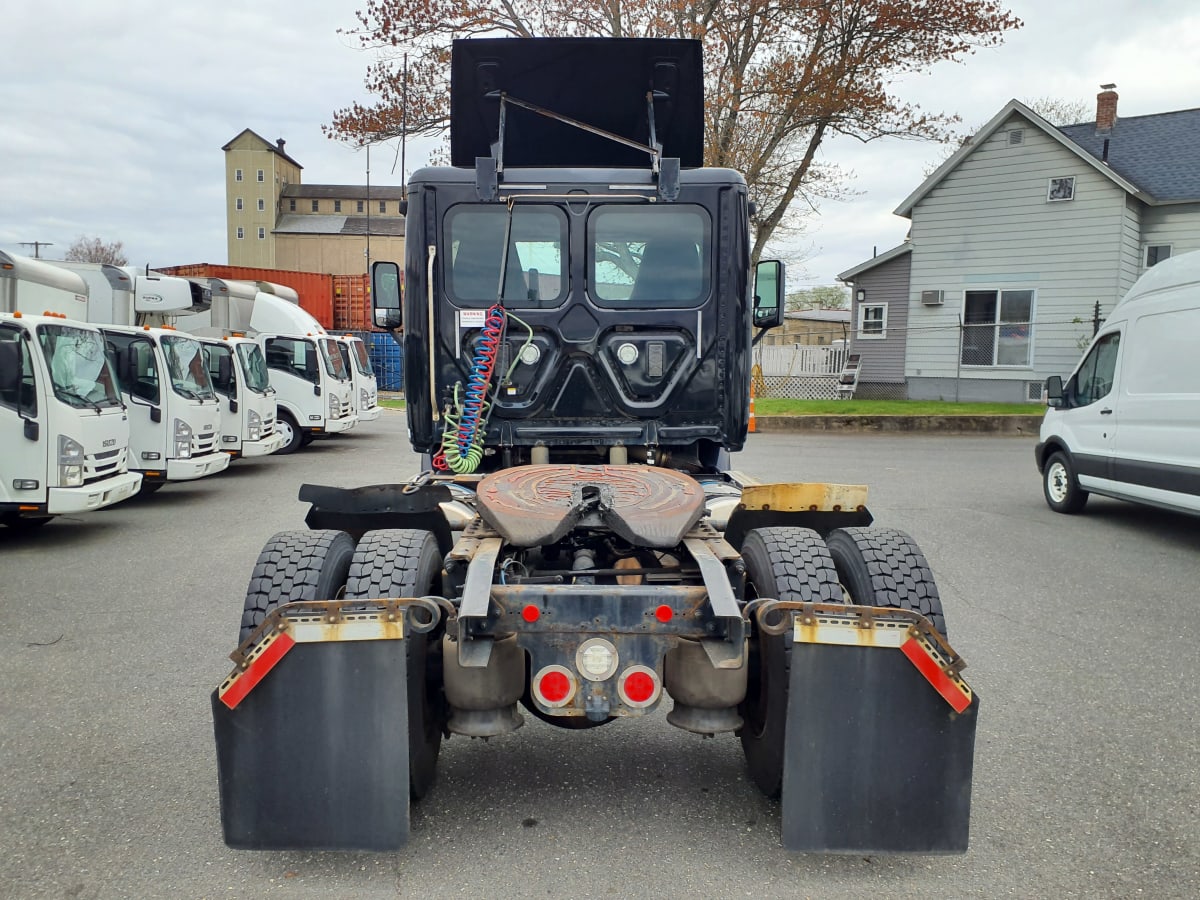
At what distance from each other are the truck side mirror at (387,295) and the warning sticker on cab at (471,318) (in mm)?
528

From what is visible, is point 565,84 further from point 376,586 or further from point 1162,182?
point 1162,182

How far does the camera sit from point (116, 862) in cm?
300

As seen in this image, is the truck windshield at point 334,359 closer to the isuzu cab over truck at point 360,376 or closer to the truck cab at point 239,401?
the isuzu cab over truck at point 360,376

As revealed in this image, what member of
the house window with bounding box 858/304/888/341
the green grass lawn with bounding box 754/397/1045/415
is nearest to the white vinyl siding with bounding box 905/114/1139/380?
the house window with bounding box 858/304/888/341

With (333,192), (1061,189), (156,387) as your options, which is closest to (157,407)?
(156,387)

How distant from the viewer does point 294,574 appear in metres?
3.27

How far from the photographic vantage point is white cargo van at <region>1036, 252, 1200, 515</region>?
26.0ft

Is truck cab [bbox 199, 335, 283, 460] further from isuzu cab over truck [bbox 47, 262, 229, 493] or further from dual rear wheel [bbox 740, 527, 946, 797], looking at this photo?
dual rear wheel [bbox 740, 527, 946, 797]

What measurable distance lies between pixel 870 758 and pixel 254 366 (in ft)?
45.3

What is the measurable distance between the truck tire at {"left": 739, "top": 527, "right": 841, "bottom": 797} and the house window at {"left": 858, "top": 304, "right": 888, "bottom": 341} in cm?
2303

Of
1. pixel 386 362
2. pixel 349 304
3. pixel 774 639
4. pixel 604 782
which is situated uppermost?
pixel 349 304

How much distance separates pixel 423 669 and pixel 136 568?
5.55 metres

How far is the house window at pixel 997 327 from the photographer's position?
22.7m

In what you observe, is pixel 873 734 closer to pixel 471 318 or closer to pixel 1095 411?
pixel 471 318
